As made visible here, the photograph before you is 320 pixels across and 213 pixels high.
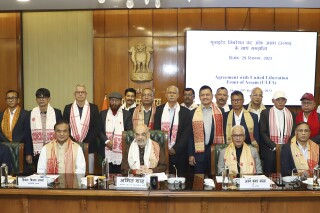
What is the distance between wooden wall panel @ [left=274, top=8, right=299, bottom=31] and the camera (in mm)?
7223

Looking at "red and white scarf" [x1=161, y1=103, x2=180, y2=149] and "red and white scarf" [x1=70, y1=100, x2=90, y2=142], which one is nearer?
"red and white scarf" [x1=161, y1=103, x2=180, y2=149]

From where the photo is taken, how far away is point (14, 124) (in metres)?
4.68

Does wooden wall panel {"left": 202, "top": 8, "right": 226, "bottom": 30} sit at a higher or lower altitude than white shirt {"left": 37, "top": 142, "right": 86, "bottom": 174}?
higher

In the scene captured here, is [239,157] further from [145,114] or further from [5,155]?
[5,155]

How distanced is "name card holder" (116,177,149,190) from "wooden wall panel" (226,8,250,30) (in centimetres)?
504

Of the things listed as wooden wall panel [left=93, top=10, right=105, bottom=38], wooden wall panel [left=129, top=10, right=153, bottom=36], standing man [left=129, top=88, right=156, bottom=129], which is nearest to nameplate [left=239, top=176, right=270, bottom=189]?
standing man [left=129, top=88, right=156, bottom=129]

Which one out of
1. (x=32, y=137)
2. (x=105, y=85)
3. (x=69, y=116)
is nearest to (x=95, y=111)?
(x=69, y=116)

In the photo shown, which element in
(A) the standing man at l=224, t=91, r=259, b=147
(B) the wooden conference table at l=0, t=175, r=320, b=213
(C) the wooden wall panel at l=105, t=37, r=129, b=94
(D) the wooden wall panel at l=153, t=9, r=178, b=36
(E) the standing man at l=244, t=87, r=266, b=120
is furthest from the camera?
(C) the wooden wall panel at l=105, t=37, r=129, b=94

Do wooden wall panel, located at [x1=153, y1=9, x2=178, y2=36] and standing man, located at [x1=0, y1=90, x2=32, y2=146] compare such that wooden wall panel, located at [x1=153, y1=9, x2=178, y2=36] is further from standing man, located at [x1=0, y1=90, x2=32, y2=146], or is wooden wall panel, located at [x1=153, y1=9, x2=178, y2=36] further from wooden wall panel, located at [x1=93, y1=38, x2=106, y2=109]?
standing man, located at [x1=0, y1=90, x2=32, y2=146]

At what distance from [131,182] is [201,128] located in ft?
5.63

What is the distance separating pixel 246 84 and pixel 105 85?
262 centimetres

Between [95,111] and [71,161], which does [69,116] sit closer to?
[95,111]

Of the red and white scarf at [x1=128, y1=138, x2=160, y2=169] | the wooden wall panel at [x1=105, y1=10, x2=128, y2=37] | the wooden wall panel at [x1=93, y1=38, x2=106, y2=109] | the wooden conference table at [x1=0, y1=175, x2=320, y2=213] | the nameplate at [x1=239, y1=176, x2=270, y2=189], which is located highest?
the wooden wall panel at [x1=105, y1=10, x2=128, y2=37]

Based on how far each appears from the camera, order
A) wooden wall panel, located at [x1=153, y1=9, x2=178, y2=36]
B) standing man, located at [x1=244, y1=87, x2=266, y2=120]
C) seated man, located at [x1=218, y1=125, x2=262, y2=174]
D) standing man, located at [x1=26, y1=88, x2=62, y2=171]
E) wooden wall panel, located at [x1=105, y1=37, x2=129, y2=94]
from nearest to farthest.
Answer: seated man, located at [x1=218, y1=125, x2=262, y2=174], standing man, located at [x1=26, y1=88, x2=62, y2=171], standing man, located at [x1=244, y1=87, x2=266, y2=120], wooden wall panel, located at [x1=153, y1=9, x2=178, y2=36], wooden wall panel, located at [x1=105, y1=37, x2=129, y2=94]
